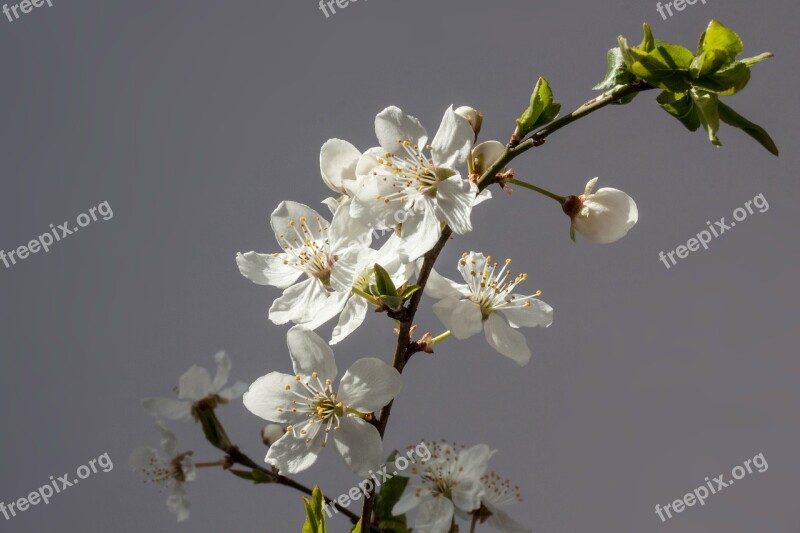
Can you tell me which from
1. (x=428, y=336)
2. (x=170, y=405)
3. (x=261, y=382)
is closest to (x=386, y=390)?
(x=428, y=336)

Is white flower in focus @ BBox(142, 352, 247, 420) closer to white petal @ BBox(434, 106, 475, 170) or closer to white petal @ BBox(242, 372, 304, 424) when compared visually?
white petal @ BBox(242, 372, 304, 424)

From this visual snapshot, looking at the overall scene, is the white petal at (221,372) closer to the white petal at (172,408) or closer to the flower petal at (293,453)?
the white petal at (172,408)

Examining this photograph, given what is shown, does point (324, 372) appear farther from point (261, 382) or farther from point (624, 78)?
point (624, 78)

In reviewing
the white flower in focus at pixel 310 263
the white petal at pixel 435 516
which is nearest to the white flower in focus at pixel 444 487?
the white petal at pixel 435 516

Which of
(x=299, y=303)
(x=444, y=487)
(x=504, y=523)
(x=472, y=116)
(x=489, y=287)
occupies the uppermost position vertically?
(x=472, y=116)

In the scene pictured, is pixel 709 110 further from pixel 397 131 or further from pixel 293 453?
pixel 293 453

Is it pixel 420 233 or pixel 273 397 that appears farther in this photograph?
pixel 273 397

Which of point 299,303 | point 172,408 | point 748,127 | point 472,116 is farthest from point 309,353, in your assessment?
point 748,127
